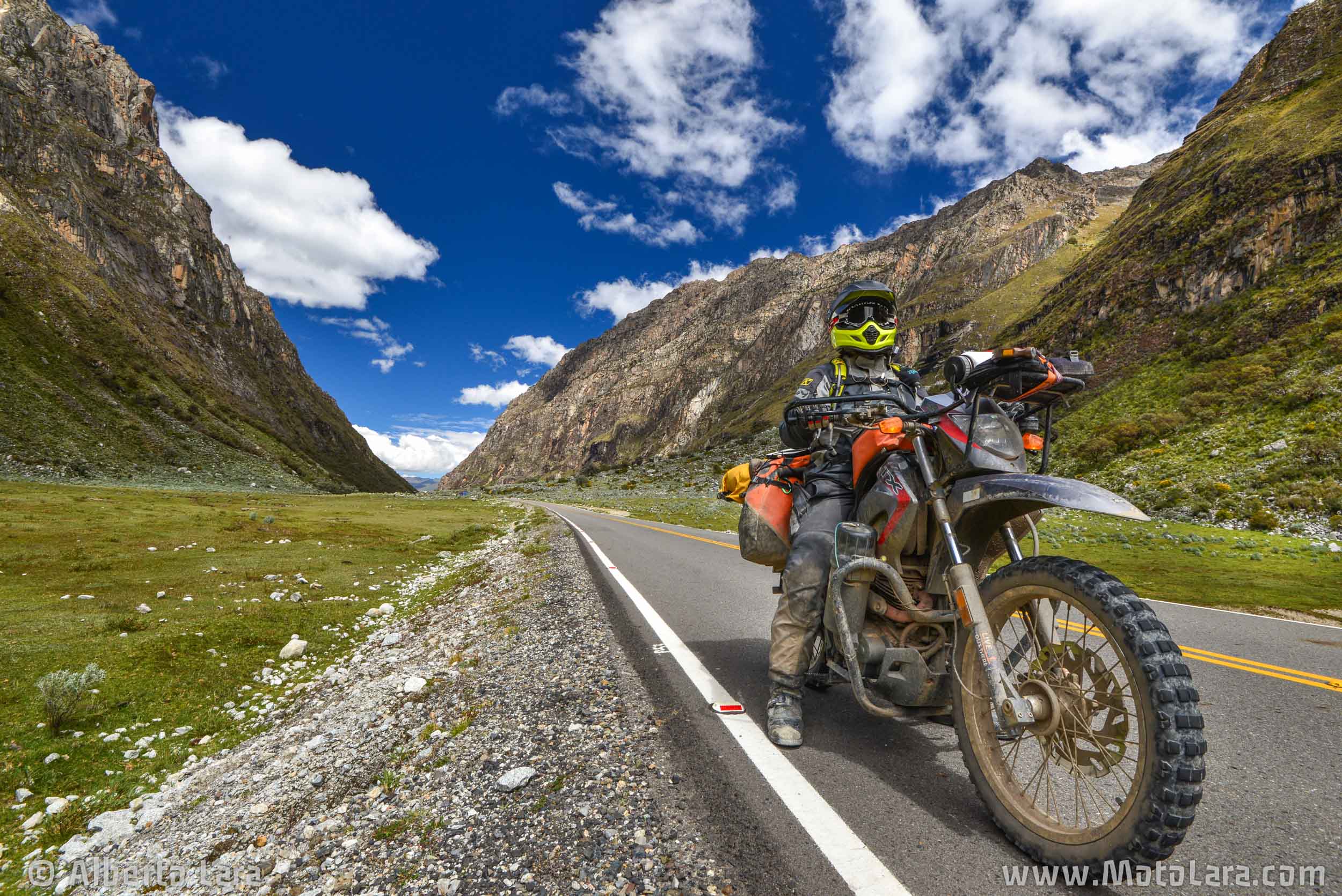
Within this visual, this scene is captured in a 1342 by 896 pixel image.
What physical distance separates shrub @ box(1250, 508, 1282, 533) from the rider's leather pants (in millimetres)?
21479

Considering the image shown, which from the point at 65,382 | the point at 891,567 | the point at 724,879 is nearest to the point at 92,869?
the point at 724,879

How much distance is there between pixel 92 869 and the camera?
11.0 ft

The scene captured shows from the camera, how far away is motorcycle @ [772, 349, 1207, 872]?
6.84 ft

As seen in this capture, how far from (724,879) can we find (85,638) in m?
9.23

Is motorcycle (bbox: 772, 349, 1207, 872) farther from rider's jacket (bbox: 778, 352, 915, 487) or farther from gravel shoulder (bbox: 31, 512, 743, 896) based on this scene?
gravel shoulder (bbox: 31, 512, 743, 896)

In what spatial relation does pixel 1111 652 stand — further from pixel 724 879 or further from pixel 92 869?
pixel 92 869

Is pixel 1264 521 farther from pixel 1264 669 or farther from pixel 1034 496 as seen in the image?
pixel 1034 496

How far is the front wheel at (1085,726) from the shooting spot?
1977mm

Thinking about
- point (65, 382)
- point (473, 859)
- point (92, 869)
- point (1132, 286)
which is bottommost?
point (92, 869)

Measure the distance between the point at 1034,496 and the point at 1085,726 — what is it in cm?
106

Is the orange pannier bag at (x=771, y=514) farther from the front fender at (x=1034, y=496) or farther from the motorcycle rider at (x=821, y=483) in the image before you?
the front fender at (x=1034, y=496)

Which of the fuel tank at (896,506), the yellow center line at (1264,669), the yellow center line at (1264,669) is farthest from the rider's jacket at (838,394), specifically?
the yellow center line at (1264,669)

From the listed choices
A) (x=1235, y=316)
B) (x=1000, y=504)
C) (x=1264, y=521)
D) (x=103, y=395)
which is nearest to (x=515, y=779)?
(x=1000, y=504)

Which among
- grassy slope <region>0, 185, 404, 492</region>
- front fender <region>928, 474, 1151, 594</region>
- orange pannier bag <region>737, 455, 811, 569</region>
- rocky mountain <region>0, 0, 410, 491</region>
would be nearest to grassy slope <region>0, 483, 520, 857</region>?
orange pannier bag <region>737, 455, 811, 569</region>
